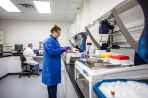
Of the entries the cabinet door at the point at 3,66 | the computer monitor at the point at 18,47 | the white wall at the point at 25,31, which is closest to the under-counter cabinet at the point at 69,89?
the cabinet door at the point at 3,66

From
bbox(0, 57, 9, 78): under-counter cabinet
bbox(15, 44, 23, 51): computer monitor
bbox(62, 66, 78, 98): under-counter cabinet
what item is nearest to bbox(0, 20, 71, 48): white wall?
bbox(15, 44, 23, 51): computer monitor

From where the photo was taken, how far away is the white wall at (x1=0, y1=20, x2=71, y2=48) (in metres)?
7.87

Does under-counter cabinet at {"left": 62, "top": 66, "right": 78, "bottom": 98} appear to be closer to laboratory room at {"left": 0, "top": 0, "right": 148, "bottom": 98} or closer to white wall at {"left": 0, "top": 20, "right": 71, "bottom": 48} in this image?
laboratory room at {"left": 0, "top": 0, "right": 148, "bottom": 98}

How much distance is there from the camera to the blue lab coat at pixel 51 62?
2803 millimetres

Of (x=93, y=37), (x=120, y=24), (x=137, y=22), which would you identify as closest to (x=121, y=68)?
(x=120, y=24)

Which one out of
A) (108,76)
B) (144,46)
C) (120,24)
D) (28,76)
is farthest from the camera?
(28,76)

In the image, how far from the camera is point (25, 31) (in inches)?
315

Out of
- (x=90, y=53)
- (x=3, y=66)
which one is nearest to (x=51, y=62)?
(x=90, y=53)

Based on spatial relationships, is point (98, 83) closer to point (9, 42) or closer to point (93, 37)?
point (93, 37)

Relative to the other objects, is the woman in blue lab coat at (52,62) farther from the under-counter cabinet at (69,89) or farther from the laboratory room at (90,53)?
the under-counter cabinet at (69,89)

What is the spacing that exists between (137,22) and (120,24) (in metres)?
0.26

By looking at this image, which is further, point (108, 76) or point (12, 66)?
point (12, 66)

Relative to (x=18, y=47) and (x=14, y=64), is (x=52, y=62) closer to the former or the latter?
(x=14, y=64)

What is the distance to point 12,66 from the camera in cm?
702
